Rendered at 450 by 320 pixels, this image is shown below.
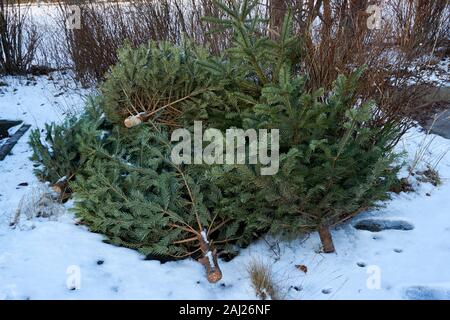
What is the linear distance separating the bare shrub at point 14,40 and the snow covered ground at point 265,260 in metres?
5.11

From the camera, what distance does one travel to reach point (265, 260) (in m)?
2.85

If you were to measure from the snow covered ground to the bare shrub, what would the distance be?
511cm

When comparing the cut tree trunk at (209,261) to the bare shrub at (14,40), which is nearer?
the cut tree trunk at (209,261)

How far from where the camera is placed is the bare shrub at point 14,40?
7504mm

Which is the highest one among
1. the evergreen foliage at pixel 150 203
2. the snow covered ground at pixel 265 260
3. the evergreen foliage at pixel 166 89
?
the evergreen foliage at pixel 166 89

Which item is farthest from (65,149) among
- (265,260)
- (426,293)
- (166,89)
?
(426,293)

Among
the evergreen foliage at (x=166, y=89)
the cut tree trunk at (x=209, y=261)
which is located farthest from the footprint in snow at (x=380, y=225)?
the evergreen foliage at (x=166, y=89)

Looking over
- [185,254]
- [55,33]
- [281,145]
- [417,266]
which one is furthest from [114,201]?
[55,33]

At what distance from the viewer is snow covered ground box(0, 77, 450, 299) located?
2.51 m

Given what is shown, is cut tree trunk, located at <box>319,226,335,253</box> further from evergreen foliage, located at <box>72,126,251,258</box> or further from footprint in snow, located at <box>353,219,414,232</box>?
evergreen foliage, located at <box>72,126,251,258</box>

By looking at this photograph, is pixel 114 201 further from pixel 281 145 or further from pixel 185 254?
pixel 281 145

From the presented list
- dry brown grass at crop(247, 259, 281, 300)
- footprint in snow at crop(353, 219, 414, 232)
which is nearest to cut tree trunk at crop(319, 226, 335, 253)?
footprint in snow at crop(353, 219, 414, 232)

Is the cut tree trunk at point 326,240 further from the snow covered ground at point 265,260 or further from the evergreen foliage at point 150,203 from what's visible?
the evergreen foliage at point 150,203
